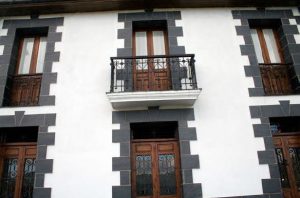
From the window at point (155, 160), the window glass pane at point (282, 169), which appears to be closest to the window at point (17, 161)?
the window at point (155, 160)

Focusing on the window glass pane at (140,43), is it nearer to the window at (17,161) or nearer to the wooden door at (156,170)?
the wooden door at (156,170)

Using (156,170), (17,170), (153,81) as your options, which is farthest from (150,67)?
(17,170)

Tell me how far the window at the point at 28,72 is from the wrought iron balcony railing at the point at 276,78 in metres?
5.15

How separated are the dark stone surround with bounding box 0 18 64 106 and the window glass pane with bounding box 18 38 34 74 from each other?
169mm

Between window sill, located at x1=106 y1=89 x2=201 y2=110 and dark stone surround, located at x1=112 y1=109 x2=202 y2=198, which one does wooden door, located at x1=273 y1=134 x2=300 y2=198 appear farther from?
window sill, located at x1=106 y1=89 x2=201 y2=110

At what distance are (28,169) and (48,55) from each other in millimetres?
2529

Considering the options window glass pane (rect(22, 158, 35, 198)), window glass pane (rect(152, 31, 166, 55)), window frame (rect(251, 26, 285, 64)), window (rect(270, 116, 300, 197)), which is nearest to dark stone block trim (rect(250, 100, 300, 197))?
window (rect(270, 116, 300, 197))

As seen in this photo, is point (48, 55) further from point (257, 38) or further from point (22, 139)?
point (257, 38)

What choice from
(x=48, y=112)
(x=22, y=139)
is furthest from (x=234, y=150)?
(x=22, y=139)

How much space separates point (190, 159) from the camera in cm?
560

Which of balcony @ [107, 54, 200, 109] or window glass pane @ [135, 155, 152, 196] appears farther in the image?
balcony @ [107, 54, 200, 109]

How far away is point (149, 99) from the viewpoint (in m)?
5.75

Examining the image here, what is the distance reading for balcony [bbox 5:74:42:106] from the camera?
6356 mm

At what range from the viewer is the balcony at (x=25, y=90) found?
6356 millimetres
